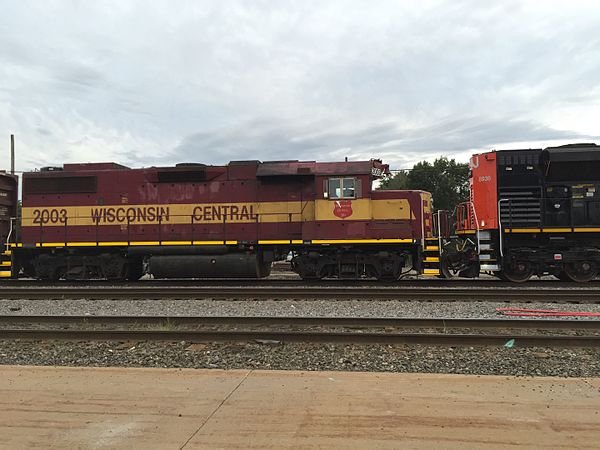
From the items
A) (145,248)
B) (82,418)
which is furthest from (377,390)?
(145,248)

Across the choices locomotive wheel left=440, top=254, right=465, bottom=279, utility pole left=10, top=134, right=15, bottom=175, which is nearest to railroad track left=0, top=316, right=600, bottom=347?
locomotive wheel left=440, top=254, right=465, bottom=279

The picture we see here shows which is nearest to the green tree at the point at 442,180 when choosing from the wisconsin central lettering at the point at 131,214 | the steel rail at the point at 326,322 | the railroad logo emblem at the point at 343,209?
the railroad logo emblem at the point at 343,209

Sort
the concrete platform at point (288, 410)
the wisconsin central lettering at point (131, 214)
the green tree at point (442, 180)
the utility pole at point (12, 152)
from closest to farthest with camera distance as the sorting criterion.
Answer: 1. the concrete platform at point (288, 410)
2. the wisconsin central lettering at point (131, 214)
3. the utility pole at point (12, 152)
4. the green tree at point (442, 180)

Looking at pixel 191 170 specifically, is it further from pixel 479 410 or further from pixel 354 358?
pixel 479 410

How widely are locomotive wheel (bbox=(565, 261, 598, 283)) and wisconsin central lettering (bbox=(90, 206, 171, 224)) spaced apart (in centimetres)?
1152

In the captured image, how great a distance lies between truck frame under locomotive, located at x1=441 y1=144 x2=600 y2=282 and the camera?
11805mm

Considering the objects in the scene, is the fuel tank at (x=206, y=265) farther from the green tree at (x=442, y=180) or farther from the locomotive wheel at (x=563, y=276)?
the green tree at (x=442, y=180)

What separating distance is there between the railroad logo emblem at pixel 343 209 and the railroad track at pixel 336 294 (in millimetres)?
2541

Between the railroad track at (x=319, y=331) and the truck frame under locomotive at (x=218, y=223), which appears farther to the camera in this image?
the truck frame under locomotive at (x=218, y=223)

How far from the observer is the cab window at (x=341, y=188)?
40.2ft

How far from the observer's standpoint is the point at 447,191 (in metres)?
51.3

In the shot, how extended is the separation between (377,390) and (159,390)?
6.72 ft

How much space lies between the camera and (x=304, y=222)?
12.4 meters

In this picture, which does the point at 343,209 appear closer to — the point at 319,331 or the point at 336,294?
the point at 336,294
